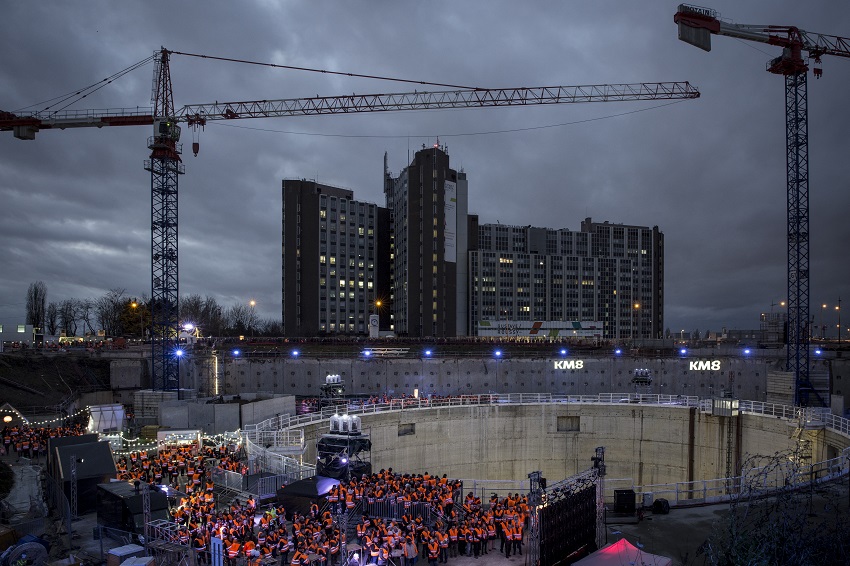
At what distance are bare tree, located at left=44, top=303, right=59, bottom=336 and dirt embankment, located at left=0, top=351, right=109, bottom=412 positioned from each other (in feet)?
235

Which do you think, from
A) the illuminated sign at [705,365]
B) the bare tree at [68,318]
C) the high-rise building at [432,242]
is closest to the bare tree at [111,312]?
the bare tree at [68,318]

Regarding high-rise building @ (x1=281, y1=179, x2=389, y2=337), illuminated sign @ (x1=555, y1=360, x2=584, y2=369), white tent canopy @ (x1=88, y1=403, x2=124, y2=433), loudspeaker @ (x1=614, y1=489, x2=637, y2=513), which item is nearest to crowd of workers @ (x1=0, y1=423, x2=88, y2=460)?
white tent canopy @ (x1=88, y1=403, x2=124, y2=433)

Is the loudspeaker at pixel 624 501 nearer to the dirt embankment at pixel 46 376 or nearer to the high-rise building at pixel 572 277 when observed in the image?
the dirt embankment at pixel 46 376

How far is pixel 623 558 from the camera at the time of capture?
14188 millimetres

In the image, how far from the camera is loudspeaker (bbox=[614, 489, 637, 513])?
21734 millimetres

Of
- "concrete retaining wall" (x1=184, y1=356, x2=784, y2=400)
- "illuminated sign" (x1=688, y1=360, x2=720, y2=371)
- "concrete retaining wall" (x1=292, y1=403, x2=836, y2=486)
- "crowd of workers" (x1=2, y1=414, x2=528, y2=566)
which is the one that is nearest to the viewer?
"crowd of workers" (x1=2, y1=414, x2=528, y2=566)

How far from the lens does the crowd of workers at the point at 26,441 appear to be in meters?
29.3

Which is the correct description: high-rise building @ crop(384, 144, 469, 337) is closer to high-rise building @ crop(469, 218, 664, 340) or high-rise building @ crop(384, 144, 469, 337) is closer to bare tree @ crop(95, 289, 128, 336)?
high-rise building @ crop(469, 218, 664, 340)

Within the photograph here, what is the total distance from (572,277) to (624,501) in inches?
5335

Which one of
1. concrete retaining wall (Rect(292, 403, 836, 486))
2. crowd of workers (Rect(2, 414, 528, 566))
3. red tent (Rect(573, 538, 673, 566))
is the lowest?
concrete retaining wall (Rect(292, 403, 836, 486))

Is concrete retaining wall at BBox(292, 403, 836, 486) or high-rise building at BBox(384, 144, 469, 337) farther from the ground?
high-rise building at BBox(384, 144, 469, 337)

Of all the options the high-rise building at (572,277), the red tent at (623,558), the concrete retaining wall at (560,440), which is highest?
the high-rise building at (572,277)

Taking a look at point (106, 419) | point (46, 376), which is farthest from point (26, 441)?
point (46, 376)

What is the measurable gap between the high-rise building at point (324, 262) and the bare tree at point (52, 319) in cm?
4783
